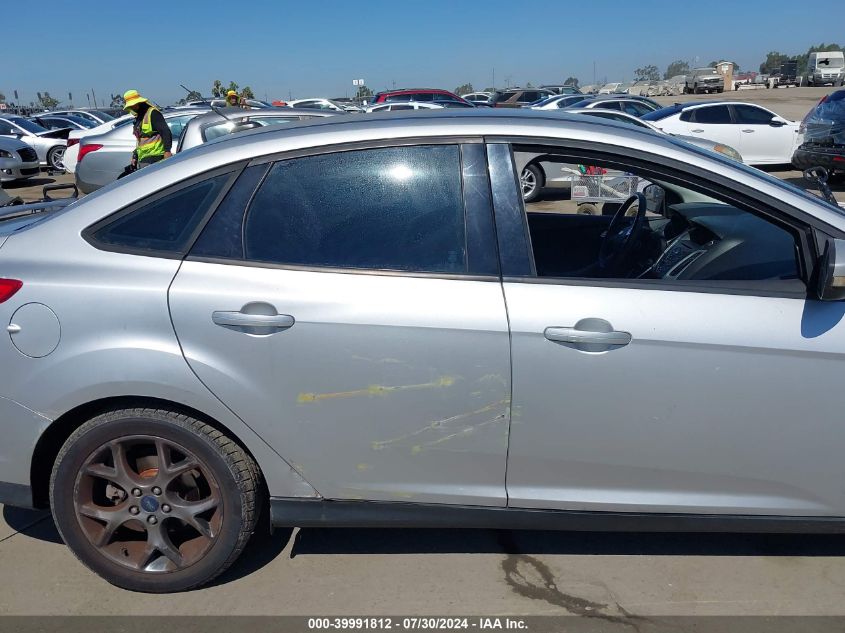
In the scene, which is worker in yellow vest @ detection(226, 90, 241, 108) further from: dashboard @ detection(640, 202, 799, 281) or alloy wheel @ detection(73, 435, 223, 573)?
alloy wheel @ detection(73, 435, 223, 573)

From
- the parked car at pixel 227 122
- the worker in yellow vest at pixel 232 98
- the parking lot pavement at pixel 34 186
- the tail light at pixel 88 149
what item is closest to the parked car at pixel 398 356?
the parked car at pixel 227 122

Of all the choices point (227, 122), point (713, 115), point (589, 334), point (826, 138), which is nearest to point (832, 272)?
point (589, 334)

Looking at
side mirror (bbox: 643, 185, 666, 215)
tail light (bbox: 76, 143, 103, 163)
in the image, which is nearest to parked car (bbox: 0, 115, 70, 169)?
tail light (bbox: 76, 143, 103, 163)

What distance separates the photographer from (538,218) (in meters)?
3.72

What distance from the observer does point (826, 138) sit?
425 inches

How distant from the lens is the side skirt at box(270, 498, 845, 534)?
250 cm

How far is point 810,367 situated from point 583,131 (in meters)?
1.10

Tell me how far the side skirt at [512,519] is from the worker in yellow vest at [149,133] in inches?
237

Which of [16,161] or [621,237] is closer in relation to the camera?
[621,237]

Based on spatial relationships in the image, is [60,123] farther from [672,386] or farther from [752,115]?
[672,386]

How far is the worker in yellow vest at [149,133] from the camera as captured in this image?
757cm

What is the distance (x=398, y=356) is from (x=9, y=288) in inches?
53.8

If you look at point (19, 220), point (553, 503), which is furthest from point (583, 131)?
point (19, 220)

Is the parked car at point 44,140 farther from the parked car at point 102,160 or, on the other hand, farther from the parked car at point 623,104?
the parked car at point 623,104
